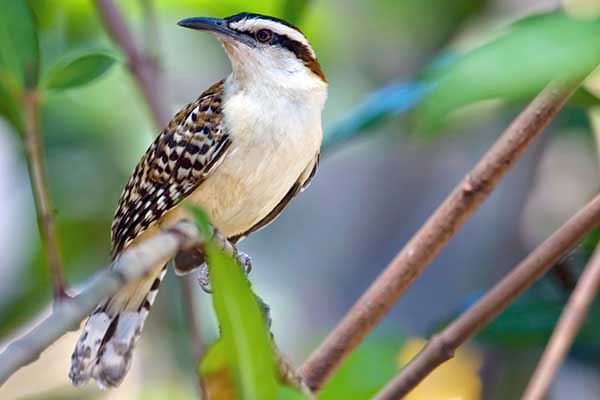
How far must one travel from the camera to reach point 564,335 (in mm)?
1885

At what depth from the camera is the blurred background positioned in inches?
117

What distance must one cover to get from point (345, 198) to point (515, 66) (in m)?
3.90

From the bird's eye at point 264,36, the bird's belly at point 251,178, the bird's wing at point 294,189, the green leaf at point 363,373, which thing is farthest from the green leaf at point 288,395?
the bird's eye at point 264,36

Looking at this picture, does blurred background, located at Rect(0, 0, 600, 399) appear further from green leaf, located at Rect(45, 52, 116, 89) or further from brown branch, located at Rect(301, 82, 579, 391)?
green leaf, located at Rect(45, 52, 116, 89)

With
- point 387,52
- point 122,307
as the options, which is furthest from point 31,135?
point 387,52

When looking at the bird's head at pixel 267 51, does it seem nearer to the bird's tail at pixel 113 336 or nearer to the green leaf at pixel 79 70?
the bird's tail at pixel 113 336

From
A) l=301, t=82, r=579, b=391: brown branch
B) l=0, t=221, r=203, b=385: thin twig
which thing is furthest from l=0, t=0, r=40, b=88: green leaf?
l=0, t=221, r=203, b=385: thin twig

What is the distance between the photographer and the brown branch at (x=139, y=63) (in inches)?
101

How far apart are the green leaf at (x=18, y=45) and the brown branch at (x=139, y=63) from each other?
1.99 feet

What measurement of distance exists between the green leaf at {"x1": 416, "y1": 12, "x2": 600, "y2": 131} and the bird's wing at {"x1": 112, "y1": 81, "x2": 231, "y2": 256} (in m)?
1.64

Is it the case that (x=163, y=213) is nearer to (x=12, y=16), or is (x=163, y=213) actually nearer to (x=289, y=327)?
(x=12, y=16)

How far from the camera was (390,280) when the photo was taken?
2.00 metres

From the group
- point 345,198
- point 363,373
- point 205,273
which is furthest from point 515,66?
point 345,198

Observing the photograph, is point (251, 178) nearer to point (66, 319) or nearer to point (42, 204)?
point (42, 204)
